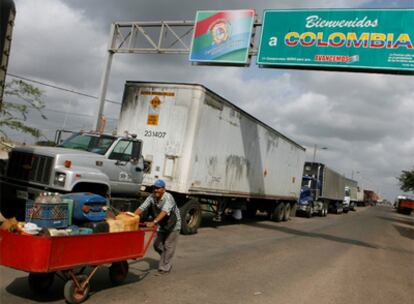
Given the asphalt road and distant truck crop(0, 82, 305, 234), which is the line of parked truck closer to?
distant truck crop(0, 82, 305, 234)

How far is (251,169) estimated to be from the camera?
16328 millimetres

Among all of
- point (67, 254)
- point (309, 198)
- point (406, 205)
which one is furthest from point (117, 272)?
point (406, 205)

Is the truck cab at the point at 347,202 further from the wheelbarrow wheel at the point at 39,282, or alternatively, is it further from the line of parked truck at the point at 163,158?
the wheelbarrow wheel at the point at 39,282

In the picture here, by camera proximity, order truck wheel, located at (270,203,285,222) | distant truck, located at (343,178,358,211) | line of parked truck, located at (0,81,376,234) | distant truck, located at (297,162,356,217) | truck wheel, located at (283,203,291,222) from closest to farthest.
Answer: line of parked truck, located at (0,81,376,234) → truck wheel, located at (270,203,285,222) → truck wheel, located at (283,203,291,222) → distant truck, located at (297,162,356,217) → distant truck, located at (343,178,358,211)

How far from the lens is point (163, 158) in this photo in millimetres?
11844

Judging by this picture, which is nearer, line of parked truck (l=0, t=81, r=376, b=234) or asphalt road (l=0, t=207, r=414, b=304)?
asphalt road (l=0, t=207, r=414, b=304)

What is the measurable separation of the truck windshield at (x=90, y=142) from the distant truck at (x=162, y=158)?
24mm

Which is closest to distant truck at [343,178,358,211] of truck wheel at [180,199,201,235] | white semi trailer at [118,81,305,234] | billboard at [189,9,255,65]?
billboard at [189,9,255,65]

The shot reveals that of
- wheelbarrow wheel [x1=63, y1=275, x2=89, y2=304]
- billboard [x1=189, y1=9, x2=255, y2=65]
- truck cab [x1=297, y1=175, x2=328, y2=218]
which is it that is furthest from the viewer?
truck cab [x1=297, y1=175, x2=328, y2=218]

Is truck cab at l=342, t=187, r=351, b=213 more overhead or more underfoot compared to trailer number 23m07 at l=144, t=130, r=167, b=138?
more underfoot

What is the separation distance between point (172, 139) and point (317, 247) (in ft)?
19.1

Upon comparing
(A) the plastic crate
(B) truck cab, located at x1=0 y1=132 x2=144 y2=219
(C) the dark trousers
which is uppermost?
(B) truck cab, located at x1=0 y1=132 x2=144 y2=219

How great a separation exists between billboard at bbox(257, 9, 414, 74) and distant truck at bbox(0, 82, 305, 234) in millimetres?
2714

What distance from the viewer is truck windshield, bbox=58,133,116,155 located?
404 inches
